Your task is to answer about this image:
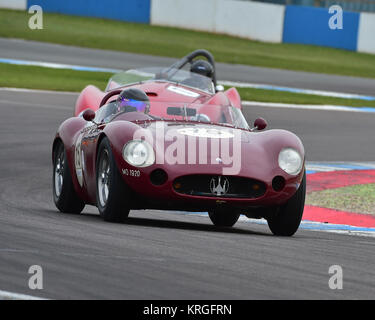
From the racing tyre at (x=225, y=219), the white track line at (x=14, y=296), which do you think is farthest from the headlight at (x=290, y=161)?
the white track line at (x=14, y=296)

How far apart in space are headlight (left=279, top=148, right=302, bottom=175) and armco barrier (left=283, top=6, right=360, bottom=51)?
31251 millimetres

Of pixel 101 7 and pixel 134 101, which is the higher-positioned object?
pixel 134 101

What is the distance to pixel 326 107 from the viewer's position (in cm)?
2442

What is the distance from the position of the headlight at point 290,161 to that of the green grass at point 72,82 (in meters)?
14.6

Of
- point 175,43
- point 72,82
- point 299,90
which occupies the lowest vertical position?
point 299,90

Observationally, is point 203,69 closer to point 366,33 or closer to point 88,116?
point 88,116

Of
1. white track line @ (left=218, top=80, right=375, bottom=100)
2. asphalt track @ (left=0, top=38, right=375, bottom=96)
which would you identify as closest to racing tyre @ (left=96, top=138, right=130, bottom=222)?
white track line @ (left=218, top=80, right=375, bottom=100)

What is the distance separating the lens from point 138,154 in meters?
8.40

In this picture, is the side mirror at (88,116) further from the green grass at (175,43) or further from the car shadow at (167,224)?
the green grass at (175,43)

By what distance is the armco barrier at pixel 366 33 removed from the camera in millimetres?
39438

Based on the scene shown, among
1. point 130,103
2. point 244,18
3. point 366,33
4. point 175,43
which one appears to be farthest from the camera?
point 366,33

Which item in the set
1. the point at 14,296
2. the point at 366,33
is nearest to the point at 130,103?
the point at 14,296

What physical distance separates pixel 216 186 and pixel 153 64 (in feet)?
71.4

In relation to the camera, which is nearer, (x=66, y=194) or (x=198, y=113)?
(x=198, y=113)
